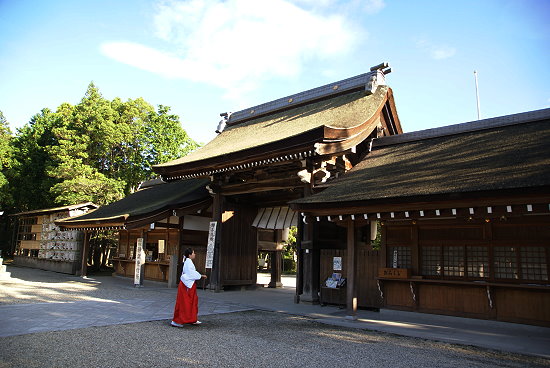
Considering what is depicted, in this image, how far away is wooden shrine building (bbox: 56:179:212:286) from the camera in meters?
13.3

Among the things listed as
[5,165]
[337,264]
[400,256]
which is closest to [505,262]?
[400,256]

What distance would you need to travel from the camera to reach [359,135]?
10461 mm

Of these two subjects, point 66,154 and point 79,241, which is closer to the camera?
point 79,241

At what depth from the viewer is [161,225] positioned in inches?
557

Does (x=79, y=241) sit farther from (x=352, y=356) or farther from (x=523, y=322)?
(x=523, y=322)

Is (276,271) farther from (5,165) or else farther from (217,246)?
(5,165)

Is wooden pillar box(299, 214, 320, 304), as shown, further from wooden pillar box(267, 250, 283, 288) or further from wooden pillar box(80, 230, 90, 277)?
wooden pillar box(80, 230, 90, 277)

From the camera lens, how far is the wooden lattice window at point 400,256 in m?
9.09

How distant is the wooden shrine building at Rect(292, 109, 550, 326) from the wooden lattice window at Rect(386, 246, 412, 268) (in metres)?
0.02

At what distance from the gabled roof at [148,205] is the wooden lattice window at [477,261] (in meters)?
9.02

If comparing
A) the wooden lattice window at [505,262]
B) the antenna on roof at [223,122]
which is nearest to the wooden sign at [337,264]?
the wooden lattice window at [505,262]

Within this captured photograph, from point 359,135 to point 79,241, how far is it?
14406 mm

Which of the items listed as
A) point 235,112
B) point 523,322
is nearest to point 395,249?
point 523,322

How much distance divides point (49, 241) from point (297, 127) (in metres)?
15.8
